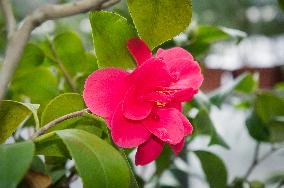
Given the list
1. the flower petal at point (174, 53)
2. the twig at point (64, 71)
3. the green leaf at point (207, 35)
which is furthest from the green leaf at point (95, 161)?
the green leaf at point (207, 35)

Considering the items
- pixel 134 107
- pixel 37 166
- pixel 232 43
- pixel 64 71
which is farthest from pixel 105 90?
pixel 232 43

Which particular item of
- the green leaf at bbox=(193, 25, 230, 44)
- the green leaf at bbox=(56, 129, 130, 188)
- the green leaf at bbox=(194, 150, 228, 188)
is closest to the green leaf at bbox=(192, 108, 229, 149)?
the green leaf at bbox=(194, 150, 228, 188)

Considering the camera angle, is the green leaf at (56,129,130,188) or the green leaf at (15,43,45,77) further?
the green leaf at (15,43,45,77)

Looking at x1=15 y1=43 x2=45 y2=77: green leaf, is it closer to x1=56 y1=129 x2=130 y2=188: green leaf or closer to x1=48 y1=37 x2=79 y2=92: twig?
x1=48 y1=37 x2=79 y2=92: twig

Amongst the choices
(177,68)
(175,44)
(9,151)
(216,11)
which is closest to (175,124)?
(177,68)

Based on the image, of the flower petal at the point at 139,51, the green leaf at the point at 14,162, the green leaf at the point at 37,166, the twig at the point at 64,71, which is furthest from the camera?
the twig at the point at 64,71

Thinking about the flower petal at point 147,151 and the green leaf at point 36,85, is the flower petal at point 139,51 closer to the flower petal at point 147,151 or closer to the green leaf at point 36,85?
the flower petal at point 147,151
